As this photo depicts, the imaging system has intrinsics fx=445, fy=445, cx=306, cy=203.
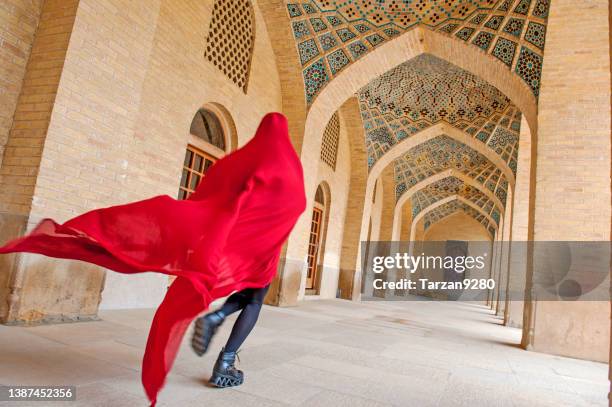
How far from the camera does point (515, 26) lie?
641cm

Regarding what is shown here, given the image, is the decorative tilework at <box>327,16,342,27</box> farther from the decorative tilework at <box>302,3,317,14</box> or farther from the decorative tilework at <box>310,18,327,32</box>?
the decorative tilework at <box>302,3,317,14</box>

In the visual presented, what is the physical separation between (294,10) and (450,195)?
11051 millimetres

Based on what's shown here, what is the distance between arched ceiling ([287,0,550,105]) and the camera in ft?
20.6

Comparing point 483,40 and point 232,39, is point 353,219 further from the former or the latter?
point 232,39

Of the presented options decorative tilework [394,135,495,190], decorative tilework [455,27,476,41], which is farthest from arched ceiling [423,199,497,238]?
decorative tilework [455,27,476,41]

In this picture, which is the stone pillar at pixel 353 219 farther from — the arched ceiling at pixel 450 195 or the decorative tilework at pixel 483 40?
the arched ceiling at pixel 450 195

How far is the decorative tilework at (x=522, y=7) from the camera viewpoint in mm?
6219

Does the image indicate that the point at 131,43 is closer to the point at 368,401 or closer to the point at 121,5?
the point at 121,5

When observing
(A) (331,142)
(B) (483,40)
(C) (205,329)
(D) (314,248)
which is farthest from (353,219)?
(C) (205,329)

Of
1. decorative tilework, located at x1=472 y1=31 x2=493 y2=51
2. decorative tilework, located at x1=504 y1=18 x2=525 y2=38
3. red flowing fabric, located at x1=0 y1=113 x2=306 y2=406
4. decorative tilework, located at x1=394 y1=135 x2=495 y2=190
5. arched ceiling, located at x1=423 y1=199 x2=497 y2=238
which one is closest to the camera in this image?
red flowing fabric, located at x1=0 y1=113 x2=306 y2=406

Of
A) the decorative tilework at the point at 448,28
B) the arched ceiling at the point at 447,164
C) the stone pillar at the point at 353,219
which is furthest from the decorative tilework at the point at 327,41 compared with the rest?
the arched ceiling at the point at 447,164

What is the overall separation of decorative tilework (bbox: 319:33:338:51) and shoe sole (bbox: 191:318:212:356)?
20.8 ft

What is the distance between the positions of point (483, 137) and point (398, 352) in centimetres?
762

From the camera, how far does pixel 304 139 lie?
745cm
